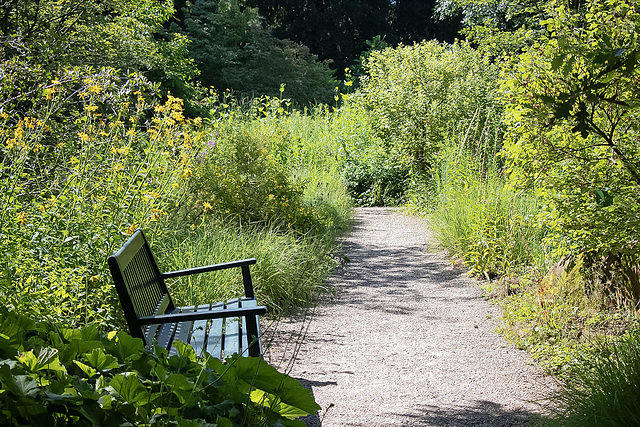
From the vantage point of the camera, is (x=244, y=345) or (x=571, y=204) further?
(x=571, y=204)

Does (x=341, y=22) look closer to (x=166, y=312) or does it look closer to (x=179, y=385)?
(x=166, y=312)

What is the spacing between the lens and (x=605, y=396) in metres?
2.76

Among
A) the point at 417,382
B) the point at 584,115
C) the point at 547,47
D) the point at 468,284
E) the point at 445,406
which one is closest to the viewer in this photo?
the point at 584,115

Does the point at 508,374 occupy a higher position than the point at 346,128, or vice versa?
the point at 346,128

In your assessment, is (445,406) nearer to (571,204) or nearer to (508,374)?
(508,374)

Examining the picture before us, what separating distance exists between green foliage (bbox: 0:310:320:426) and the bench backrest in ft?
3.29

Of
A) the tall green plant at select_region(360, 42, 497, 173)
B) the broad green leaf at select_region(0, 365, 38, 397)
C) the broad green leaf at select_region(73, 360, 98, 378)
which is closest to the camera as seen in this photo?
the broad green leaf at select_region(0, 365, 38, 397)

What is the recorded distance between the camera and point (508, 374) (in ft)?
13.1

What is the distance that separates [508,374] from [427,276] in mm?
2846

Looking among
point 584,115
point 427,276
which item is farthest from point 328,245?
point 584,115

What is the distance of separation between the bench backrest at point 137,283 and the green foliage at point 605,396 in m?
2.07

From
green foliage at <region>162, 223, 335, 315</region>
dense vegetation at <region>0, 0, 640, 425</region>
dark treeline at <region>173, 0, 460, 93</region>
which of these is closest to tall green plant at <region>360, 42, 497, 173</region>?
dense vegetation at <region>0, 0, 640, 425</region>

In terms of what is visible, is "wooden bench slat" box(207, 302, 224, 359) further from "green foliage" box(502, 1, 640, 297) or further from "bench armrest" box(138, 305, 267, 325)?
"green foliage" box(502, 1, 640, 297)

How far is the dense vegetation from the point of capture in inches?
63.1
